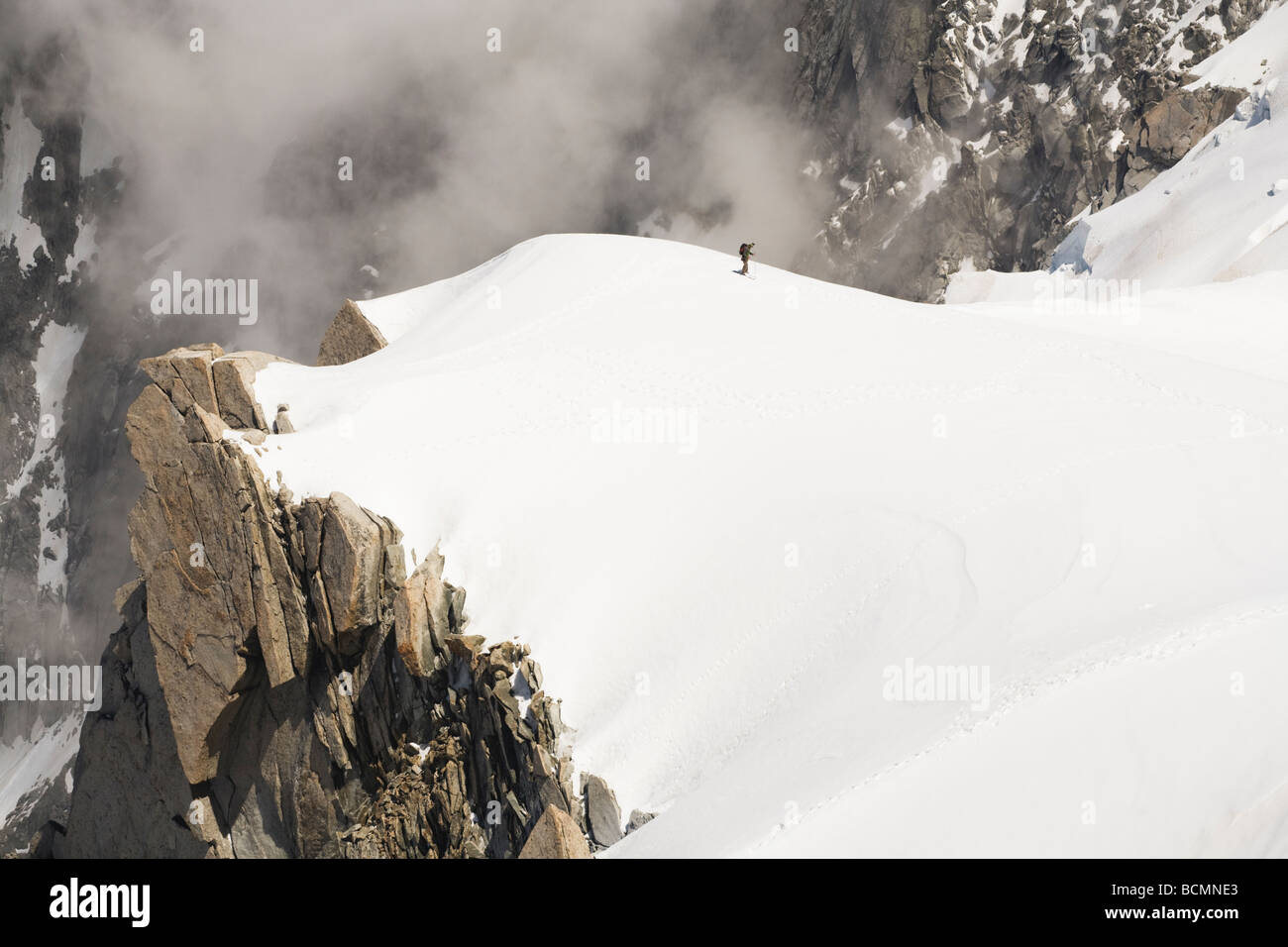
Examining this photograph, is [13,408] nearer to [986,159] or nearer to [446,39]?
[446,39]

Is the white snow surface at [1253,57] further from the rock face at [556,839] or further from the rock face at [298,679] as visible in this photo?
the rock face at [556,839]

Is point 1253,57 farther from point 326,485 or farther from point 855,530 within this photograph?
point 326,485

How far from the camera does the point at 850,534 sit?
20.3 metres

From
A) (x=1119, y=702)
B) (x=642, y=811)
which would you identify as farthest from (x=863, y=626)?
(x=1119, y=702)

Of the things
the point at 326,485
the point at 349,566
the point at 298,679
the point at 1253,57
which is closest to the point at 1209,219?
the point at 1253,57

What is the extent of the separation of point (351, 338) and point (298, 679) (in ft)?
47.2

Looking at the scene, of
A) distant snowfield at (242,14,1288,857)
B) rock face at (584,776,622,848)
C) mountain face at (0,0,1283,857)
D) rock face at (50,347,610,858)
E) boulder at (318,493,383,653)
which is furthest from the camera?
boulder at (318,493,383,653)

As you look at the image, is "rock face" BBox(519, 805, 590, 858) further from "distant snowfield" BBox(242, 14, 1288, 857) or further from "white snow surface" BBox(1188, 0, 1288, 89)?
"white snow surface" BBox(1188, 0, 1288, 89)

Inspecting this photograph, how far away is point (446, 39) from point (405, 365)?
91362 millimetres

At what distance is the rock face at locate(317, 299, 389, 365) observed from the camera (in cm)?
3506

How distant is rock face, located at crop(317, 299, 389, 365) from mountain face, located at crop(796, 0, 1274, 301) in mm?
50345

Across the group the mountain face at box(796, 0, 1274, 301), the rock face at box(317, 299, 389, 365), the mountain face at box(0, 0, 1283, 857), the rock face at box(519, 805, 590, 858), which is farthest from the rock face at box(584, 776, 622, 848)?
the mountain face at box(796, 0, 1274, 301)

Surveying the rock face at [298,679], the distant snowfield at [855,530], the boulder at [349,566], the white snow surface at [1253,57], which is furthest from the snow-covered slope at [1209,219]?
the rock face at [298,679]

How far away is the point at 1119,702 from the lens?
11.8 m
